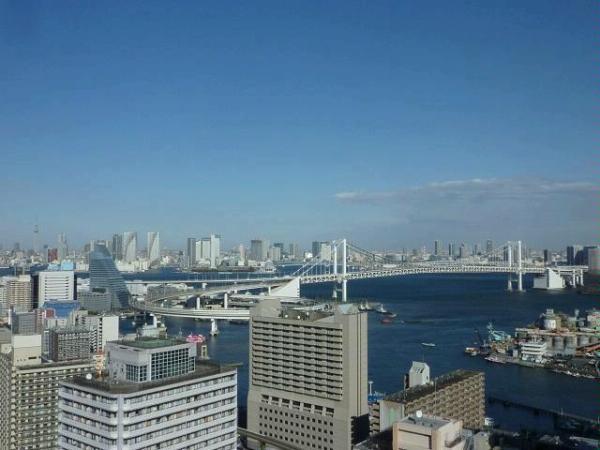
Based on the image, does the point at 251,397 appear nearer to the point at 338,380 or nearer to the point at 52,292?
the point at 338,380

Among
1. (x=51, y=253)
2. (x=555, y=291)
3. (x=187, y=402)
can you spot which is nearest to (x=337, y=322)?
(x=187, y=402)

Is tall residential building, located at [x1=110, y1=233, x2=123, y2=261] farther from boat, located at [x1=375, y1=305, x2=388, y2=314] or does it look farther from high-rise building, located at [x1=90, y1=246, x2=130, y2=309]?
boat, located at [x1=375, y1=305, x2=388, y2=314]

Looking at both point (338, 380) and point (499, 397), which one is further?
point (499, 397)

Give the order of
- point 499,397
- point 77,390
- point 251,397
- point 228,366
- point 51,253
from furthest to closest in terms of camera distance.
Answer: point 51,253 < point 499,397 < point 251,397 < point 228,366 < point 77,390

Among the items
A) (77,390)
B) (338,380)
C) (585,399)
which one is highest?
(77,390)

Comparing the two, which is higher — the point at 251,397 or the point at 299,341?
the point at 299,341

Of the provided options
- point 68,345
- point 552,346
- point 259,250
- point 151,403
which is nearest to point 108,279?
point 68,345

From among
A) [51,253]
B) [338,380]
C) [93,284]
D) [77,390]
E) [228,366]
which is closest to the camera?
[77,390]
